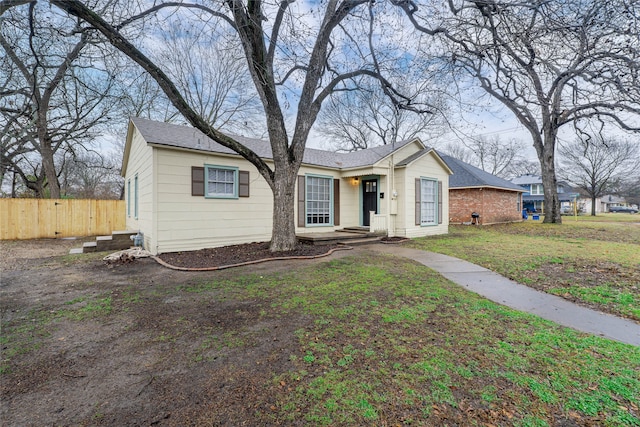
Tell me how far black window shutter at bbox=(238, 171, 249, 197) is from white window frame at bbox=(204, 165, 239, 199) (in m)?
0.10

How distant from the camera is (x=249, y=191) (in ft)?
30.5

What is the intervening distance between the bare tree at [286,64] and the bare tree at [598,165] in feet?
102

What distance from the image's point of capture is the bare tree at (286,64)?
19.1 ft

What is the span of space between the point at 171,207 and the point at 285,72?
5040 millimetres

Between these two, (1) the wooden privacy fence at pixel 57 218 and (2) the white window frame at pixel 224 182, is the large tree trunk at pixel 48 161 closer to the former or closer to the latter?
(1) the wooden privacy fence at pixel 57 218

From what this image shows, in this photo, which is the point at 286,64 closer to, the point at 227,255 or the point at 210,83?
the point at 227,255

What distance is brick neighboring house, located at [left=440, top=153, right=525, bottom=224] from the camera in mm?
17688

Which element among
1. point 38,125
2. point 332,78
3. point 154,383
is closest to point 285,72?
point 332,78

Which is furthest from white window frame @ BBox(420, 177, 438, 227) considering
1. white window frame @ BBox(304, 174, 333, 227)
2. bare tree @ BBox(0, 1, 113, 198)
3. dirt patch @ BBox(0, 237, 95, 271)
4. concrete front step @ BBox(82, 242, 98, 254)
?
dirt patch @ BBox(0, 237, 95, 271)

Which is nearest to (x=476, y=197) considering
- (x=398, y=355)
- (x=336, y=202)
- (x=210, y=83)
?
(x=336, y=202)

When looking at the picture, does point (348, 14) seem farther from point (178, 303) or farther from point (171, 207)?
point (178, 303)

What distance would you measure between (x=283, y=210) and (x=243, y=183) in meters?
2.42

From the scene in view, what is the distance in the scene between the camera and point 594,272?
5715 millimetres

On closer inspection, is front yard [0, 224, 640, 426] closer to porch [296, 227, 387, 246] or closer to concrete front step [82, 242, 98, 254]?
concrete front step [82, 242, 98, 254]
